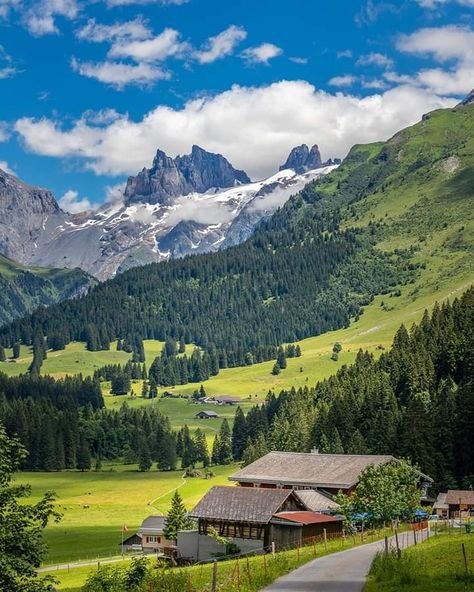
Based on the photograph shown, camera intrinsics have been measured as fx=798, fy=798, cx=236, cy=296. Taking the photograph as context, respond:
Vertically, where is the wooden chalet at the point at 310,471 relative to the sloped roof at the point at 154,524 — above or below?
above

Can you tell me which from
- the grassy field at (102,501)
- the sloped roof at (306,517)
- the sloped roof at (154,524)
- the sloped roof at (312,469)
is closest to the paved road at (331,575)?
the sloped roof at (306,517)

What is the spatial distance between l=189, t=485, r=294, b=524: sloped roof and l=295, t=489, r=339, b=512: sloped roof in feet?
27.3

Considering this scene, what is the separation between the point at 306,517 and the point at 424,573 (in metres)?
44.1

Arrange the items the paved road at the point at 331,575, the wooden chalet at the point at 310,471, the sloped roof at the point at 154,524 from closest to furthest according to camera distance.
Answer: the paved road at the point at 331,575 → the sloped roof at the point at 154,524 → the wooden chalet at the point at 310,471

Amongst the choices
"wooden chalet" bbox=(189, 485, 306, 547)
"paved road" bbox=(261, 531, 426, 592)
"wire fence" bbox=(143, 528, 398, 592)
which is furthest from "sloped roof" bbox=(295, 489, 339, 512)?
"paved road" bbox=(261, 531, 426, 592)

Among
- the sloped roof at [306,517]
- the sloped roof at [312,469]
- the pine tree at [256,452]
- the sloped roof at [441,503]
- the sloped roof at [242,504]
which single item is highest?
the pine tree at [256,452]

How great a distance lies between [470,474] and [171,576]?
84114mm

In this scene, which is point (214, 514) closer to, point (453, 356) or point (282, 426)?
point (453, 356)

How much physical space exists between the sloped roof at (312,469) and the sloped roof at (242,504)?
21459 millimetres

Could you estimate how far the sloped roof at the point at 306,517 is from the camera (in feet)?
260

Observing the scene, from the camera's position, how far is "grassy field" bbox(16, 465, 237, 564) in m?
109

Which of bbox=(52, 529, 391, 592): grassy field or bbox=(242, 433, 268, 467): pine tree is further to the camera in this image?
bbox=(242, 433, 268, 467): pine tree

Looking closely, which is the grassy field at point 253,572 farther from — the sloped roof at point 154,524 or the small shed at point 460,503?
the sloped roof at point 154,524

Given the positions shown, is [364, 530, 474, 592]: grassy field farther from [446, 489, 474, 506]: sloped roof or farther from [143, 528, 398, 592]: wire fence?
[446, 489, 474, 506]: sloped roof
